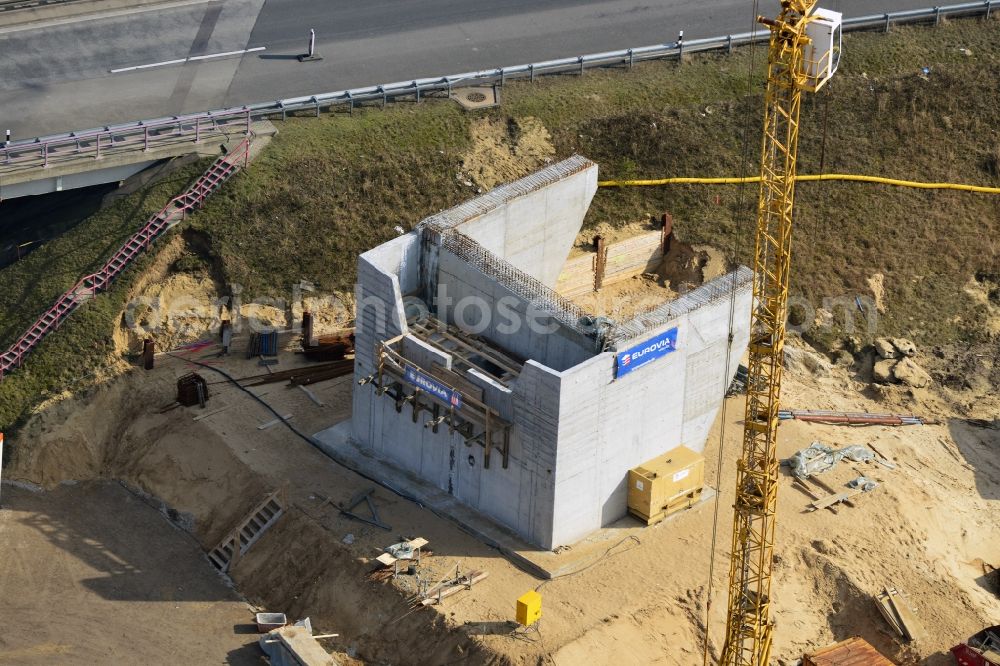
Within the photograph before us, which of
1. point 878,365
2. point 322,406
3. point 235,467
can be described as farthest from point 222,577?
point 878,365

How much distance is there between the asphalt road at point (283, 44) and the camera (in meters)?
71.8

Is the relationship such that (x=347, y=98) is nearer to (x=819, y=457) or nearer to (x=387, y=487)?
(x=387, y=487)

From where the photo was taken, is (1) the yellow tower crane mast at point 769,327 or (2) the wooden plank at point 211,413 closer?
(1) the yellow tower crane mast at point 769,327

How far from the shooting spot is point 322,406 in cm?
6512

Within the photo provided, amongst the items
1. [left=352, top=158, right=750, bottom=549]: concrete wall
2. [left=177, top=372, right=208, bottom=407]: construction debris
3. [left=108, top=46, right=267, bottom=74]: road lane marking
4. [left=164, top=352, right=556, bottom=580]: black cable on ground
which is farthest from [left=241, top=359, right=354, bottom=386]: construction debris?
[left=108, top=46, right=267, bottom=74]: road lane marking

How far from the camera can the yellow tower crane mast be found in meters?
48.1

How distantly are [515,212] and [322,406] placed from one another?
10262 mm

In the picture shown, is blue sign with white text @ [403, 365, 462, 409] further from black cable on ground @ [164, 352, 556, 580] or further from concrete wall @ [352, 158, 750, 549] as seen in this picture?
black cable on ground @ [164, 352, 556, 580]

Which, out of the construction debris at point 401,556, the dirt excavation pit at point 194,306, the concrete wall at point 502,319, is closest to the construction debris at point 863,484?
the concrete wall at point 502,319

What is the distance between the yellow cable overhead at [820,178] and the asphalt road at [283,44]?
7.30m

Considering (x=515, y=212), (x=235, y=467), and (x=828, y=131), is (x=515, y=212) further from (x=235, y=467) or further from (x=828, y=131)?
(x=828, y=131)

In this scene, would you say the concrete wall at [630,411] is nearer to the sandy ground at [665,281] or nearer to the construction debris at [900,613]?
the construction debris at [900,613]

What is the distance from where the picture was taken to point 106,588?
58.4 metres

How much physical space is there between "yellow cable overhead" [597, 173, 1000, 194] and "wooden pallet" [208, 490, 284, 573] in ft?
73.0
